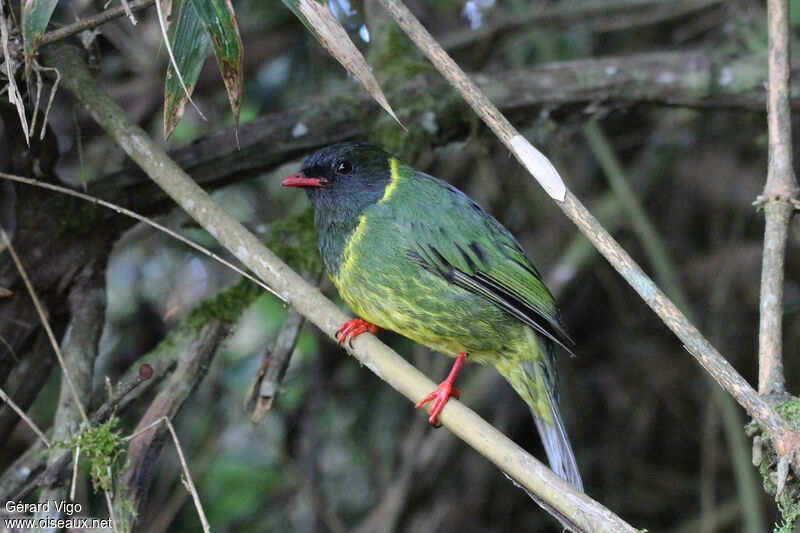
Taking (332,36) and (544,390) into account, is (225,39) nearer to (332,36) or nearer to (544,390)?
(332,36)

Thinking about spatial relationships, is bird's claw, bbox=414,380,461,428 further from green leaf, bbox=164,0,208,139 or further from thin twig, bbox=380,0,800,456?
green leaf, bbox=164,0,208,139

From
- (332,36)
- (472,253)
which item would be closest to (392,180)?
(472,253)

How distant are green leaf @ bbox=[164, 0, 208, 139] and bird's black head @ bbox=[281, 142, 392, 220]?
761 millimetres

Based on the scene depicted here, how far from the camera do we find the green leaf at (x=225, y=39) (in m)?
2.49

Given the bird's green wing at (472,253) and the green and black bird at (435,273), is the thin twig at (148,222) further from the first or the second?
the bird's green wing at (472,253)

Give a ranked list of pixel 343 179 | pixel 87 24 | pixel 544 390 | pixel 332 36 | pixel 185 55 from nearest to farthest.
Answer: pixel 332 36
pixel 185 55
pixel 87 24
pixel 544 390
pixel 343 179

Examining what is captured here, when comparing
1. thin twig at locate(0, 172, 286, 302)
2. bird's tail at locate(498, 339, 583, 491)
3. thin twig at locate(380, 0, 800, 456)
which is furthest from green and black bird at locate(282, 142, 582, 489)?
thin twig at locate(380, 0, 800, 456)

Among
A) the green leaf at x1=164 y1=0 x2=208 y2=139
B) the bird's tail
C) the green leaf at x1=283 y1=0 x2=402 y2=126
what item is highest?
the green leaf at x1=283 y1=0 x2=402 y2=126

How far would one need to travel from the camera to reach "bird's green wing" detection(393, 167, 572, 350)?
306 centimetres

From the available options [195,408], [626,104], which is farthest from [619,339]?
[195,408]

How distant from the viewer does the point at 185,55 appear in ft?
8.39

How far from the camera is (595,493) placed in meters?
5.42

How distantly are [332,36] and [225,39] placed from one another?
0.34 metres

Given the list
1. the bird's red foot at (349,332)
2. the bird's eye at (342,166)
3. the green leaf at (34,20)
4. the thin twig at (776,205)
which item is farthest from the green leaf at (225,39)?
the thin twig at (776,205)
